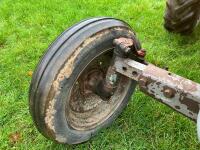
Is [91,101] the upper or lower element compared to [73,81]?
lower

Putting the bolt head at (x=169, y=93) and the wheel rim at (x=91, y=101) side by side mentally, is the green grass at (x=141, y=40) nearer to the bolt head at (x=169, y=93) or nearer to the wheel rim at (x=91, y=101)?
the wheel rim at (x=91, y=101)

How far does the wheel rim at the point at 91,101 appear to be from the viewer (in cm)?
273

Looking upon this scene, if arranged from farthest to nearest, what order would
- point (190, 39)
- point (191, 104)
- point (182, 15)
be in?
1. point (190, 39)
2. point (182, 15)
3. point (191, 104)

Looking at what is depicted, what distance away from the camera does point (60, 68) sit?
241cm

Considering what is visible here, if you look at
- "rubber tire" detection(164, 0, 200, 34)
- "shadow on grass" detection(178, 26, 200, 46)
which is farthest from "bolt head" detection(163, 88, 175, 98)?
"shadow on grass" detection(178, 26, 200, 46)

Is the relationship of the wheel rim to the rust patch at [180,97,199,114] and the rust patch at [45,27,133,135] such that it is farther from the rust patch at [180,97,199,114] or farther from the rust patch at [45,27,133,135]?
the rust patch at [180,97,199,114]

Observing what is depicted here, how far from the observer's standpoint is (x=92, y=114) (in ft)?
9.45

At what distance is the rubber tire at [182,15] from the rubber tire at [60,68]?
1006mm

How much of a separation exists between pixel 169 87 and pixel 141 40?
1796 mm

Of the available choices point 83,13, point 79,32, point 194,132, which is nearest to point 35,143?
point 79,32

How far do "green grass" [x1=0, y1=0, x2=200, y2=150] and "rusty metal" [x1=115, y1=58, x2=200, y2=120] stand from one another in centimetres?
59

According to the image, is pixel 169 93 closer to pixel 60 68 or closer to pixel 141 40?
pixel 60 68

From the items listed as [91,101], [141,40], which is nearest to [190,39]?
[141,40]

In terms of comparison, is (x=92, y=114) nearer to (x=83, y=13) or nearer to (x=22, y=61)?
(x=22, y=61)
